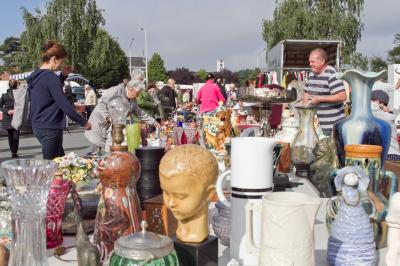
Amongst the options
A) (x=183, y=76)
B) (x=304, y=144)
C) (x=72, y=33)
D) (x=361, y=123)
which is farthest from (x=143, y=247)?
(x=183, y=76)

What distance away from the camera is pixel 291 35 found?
19672 mm

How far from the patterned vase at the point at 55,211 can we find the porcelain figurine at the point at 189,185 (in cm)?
43

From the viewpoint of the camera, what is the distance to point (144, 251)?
31.0 inches

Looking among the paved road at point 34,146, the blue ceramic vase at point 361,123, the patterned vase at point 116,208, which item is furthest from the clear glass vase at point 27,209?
the paved road at point 34,146

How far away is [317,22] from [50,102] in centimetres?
1793

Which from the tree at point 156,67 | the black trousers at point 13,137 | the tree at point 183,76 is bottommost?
the black trousers at point 13,137

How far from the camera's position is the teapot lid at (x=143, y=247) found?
787 mm

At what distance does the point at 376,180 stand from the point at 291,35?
1924cm

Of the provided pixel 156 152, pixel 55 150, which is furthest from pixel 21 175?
pixel 55 150

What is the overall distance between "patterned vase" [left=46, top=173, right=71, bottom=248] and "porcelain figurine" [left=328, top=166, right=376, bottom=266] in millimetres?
743

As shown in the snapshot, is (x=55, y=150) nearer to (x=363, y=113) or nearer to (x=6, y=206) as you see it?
(x=6, y=206)

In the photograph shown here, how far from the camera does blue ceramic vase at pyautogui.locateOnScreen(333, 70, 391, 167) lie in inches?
58.0

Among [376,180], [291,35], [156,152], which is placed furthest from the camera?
[291,35]

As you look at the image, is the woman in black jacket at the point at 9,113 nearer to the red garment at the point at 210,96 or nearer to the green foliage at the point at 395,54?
the red garment at the point at 210,96
